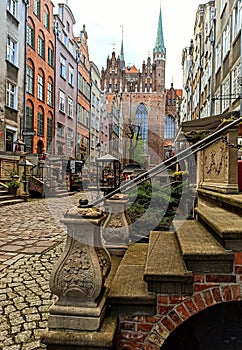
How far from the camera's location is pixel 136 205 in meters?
6.06

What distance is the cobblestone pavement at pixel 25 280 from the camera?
8.64 ft

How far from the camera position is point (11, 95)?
1861 centimetres

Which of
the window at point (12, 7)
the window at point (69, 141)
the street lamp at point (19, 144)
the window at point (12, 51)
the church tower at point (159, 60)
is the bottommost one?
the street lamp at point (19, 144)

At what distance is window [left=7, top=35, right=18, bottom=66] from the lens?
59.1ft

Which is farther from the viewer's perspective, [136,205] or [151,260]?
[136,205]

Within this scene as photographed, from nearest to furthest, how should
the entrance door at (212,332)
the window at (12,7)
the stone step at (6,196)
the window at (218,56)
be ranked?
the entrance door at (212,332) → the stone step at (6,196) → the window at (218,56) → the window at (12,7)

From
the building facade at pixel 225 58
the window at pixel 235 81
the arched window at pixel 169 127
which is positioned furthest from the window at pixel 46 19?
the arched window at pixel 169 127

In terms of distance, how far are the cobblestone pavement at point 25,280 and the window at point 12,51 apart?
44.4 feet

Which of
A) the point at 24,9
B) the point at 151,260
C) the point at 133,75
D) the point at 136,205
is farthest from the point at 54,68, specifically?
the point at 133,75

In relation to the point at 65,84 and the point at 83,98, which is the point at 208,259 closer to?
the point at 65,84

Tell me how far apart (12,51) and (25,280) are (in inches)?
693

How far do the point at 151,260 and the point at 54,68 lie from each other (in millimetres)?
24807

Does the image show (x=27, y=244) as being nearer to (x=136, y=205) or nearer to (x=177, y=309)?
(x=136, y=205)

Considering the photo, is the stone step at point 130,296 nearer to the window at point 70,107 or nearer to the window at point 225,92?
the window at point 225,92
